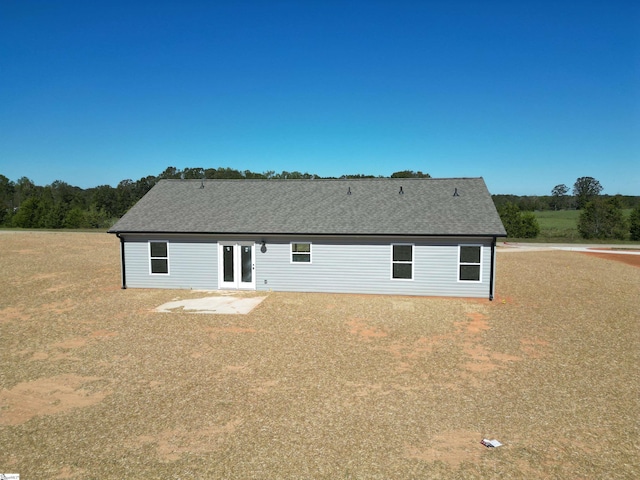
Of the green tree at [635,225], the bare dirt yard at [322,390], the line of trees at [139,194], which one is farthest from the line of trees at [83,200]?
the bare dirt yard at [322,390]

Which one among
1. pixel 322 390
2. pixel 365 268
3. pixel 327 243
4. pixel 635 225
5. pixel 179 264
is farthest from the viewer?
pixel 635 225

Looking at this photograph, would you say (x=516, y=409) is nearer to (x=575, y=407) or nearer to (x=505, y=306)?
(x=575, y=407)

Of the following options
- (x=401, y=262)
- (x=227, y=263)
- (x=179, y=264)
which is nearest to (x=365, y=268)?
(x=401, y=262)

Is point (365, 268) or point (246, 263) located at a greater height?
point (246, 263)

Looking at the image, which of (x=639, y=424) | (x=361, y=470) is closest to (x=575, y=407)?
(x=639, y=424)

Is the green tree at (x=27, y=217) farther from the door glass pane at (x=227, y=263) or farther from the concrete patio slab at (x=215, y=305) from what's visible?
the concrete patio slab at (x=215, y=305)

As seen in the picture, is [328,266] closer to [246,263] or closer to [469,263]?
[246,263]

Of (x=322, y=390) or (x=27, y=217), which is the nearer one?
(x=322, y=390)

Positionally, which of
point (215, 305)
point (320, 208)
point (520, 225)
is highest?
point (320, 208)
